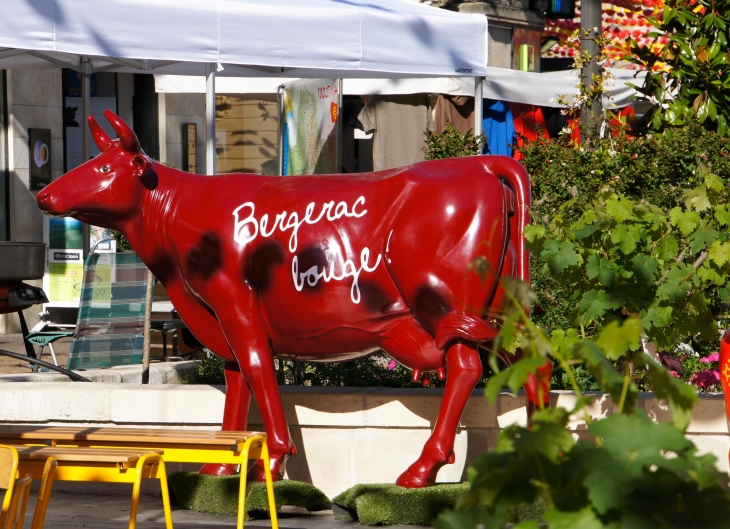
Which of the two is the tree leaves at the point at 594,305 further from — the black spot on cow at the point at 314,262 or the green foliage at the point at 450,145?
the green foliage at the point at 450,145

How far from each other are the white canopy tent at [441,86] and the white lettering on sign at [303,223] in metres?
5.74

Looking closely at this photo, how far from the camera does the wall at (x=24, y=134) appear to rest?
12.8 meters

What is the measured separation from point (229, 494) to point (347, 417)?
0.69 meters

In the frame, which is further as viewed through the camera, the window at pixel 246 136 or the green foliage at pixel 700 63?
the window at pixel 246 136

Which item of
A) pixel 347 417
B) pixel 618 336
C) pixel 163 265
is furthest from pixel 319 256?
pixel 618 336

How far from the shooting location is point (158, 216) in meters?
5.21

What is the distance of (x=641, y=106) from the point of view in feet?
51.5

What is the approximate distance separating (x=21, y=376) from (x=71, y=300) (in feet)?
10.7

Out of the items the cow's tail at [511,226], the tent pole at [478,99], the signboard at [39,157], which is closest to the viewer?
the cow's tail at [511,226]

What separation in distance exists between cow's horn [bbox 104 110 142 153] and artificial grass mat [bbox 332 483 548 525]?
193 centimetres

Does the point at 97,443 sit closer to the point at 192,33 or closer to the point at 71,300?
the point at 192,33

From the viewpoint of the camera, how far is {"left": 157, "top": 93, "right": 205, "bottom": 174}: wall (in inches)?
579

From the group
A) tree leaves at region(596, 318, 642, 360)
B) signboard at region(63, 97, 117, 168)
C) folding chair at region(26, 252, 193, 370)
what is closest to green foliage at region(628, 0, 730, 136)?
folding chair at region(26, 252, 193, 370)

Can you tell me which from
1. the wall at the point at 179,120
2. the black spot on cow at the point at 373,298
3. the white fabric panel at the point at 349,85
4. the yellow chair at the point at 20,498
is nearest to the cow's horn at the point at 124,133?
the black spot on cow at the point at 373,298
